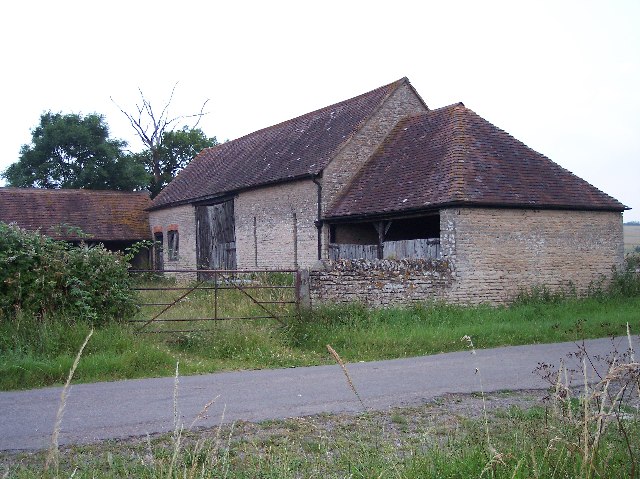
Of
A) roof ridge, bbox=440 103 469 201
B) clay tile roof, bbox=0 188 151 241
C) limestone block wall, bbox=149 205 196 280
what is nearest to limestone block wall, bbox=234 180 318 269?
limestone block wall, bbox=149 205 196 280

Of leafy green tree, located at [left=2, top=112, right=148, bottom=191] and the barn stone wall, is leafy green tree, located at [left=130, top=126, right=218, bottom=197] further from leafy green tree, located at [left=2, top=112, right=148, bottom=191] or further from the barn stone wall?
the barn stone wall

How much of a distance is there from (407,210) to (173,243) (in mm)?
16716

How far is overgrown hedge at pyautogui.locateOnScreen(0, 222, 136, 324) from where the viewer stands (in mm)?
11180

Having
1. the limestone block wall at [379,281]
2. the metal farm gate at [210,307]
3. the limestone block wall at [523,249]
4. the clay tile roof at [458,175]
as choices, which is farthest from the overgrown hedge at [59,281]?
the clay tile roof at [458,175]

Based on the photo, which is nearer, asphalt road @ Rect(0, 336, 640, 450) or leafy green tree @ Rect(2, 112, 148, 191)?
asphalt road @ Rect(0, 336, 640, 450)

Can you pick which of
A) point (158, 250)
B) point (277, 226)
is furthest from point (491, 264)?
point (158, 250)

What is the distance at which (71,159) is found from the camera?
4562 cm

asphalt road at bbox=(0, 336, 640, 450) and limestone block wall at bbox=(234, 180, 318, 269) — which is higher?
limestone block wall at bbox=(234, 180, 318, 269)

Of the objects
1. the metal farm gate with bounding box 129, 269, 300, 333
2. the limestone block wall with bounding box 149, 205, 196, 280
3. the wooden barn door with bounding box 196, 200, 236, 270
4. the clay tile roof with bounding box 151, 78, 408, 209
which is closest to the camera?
the metal farm gate with bounding box 129, 269, 300, 333

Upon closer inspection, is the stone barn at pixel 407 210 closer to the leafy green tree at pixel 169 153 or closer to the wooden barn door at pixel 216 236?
the wooden barn door at pixel 216 236

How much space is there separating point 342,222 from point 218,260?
840 cm

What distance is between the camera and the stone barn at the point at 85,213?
31.6 meters

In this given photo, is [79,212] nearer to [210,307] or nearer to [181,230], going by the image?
[181,230]

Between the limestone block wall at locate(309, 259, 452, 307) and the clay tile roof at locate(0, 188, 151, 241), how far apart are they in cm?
1916
